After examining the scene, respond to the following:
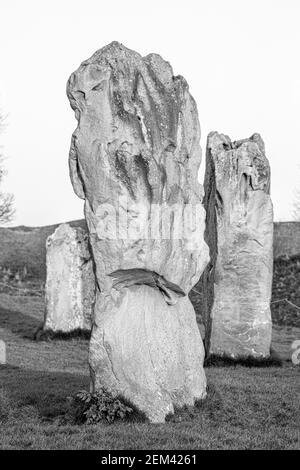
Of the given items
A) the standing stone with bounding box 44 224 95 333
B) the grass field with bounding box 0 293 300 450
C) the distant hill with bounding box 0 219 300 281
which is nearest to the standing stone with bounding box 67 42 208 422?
the grass field with bounding box 0 293 300 450

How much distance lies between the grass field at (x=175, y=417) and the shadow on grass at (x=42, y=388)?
11 millimetres

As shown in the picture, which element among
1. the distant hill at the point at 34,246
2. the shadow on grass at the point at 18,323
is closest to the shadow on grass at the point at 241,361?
the shadow on grass at the point at 18,323

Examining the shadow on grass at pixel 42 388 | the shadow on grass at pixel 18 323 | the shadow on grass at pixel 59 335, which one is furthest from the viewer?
the shadow on grass at pixel 18 323

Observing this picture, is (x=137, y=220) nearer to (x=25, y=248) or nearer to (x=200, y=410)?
(x=200, y=410)

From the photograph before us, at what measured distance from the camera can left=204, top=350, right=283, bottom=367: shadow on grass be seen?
13594mm

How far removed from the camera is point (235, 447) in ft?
22.1

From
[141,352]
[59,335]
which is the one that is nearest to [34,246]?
[59,335]

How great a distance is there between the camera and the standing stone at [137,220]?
7777 mm

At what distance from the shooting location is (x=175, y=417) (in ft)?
25.8

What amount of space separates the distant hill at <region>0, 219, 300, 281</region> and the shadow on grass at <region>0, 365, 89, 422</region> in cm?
2237

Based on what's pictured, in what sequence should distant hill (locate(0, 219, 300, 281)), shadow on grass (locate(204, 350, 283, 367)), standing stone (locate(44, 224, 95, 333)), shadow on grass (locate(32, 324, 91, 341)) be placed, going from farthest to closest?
1. distant hill (locate(0, 219, 300, 281))
2. standing stone (locate(44, 224, 95, 333))
3. shadow on grass (locate(32, 324, 91, 341))
4. shadow on grass (locate(204, 350, 283, 367))

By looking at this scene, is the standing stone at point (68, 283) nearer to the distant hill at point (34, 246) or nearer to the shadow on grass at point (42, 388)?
the shadow on grass at point (42, 388)

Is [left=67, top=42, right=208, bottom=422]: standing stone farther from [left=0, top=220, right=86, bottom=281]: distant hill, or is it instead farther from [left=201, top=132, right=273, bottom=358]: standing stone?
[left=0, top=220, right=86, bottom=281]: distant hill
